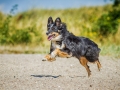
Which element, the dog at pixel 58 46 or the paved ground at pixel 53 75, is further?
the dog at pixel 58 46

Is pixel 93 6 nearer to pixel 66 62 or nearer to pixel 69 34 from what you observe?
pixel 66 62

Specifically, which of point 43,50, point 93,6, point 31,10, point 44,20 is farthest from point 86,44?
point 93,6

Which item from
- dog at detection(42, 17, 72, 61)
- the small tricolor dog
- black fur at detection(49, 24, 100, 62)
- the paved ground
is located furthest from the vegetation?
dog at detection(42, 17, 72, 61)

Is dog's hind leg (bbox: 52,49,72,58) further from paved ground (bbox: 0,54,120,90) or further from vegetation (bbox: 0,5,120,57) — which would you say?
vegetation (bbox: 0,5,120,57)

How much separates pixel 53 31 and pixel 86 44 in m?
1.08

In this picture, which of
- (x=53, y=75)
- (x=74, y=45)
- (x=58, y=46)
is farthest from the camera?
(x=53, y=75)

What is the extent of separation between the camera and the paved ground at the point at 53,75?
8.41 meters

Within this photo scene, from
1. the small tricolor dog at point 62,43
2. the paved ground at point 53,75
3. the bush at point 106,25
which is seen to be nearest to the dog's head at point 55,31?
the small tricolor dog at point 62,43

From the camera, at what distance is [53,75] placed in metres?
10.1

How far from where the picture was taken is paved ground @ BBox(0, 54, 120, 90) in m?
8.41

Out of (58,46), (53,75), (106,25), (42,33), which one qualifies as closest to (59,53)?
(58,46)

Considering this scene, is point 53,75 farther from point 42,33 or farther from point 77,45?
point 42,33

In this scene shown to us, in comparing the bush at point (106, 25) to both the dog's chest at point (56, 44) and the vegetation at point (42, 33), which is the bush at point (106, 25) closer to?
the vegetation at point (42, 33)

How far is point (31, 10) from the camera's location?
2545 cm
